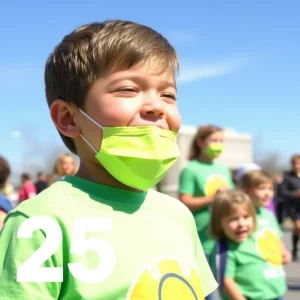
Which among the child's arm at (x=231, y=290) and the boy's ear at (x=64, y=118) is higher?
the boy's ear at (x=64, y=118)

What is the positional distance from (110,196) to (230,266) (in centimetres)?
252

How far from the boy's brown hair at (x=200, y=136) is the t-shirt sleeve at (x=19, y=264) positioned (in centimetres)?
418

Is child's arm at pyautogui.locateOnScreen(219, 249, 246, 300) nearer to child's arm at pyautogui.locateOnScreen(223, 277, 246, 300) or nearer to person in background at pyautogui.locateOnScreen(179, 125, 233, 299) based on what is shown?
child's arm at pyautogui.locateOnScreen(223, 277, 246, 300)

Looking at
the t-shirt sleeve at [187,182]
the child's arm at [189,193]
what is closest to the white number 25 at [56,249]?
the child's arm at [189,193]

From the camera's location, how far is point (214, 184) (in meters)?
5.41

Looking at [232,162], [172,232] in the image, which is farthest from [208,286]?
[232,162]

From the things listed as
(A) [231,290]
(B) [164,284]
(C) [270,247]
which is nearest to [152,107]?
(B) [164,284]

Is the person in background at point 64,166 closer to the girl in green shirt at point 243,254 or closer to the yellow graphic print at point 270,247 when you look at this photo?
the girl in green shirt at point 243,254

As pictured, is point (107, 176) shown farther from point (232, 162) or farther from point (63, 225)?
point (232, 162)

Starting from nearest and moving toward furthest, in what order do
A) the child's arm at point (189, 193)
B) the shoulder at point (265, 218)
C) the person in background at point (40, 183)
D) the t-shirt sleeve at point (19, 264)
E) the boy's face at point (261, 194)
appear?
the t-shirt sleeve at point (19, 264), the shoulder at point (265, 218), the boy's face at point (261, 194), the child's arm at point (189, 193), the person in background at point (40, 183)

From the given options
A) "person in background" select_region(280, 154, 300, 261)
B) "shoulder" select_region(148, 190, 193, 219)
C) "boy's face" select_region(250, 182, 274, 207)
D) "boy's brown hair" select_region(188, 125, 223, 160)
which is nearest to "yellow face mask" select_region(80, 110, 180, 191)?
"shoulder" select_region(148, 190, 193, 219)

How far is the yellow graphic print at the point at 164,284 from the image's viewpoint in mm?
1598

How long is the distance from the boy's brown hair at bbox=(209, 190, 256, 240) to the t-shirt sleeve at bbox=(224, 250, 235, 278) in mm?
145

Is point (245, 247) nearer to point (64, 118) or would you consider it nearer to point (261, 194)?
point (261, 194)
